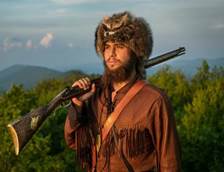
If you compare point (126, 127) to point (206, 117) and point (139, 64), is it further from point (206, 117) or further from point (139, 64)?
point (206, 117)

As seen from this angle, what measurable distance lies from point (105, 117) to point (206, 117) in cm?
2493

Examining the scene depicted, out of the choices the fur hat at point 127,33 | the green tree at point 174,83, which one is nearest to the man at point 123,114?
the fur hat at point 127,33

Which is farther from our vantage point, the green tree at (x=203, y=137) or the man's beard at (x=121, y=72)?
the green tree at (x=203, y=137)

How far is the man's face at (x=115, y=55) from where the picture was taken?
6.70 metres

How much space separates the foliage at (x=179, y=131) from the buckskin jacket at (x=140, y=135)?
17.8 feet

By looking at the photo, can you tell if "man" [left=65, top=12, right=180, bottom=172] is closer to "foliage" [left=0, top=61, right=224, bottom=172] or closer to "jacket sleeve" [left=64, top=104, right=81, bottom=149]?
"jacket sleeve" [left=64, top=104, right=81, bottom=149]

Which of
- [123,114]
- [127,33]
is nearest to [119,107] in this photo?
[123,114]

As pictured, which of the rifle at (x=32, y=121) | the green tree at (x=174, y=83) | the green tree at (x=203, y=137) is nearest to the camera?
the rifle at (x=32, y=121)

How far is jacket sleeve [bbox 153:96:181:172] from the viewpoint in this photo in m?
6.52

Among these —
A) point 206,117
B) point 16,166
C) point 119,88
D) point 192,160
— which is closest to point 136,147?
point 119,88

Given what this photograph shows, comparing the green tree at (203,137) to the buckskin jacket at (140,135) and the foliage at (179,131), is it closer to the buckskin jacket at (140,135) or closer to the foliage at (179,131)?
the foliage at (179,131)

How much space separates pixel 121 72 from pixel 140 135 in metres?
0.58

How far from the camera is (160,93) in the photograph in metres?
6.66

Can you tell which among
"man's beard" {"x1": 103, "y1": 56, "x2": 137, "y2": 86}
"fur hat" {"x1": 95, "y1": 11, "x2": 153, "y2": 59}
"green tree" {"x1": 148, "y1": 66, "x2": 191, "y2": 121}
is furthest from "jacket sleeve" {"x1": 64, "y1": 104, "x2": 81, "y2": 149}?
"green tree" {"x1": 148, "y1": 66, "x2": 191, "y2": 121}
